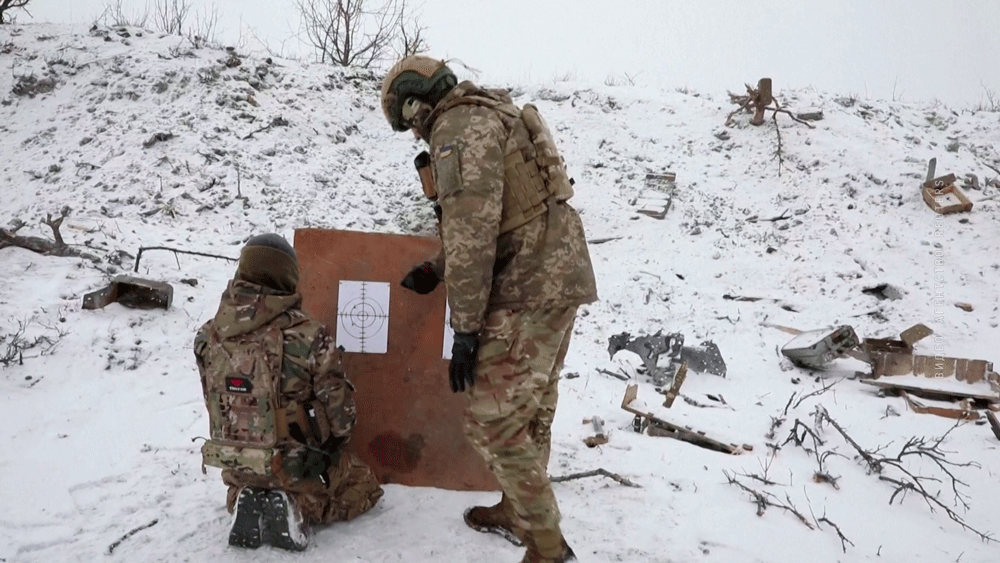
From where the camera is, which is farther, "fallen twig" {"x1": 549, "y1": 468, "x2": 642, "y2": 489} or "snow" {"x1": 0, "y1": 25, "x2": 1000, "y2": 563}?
"fallen twig" {"x1": 549, "y1": 468, "x2": 642, "y2": 489}

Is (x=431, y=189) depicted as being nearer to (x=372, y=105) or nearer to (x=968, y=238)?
(x=968, y=238)

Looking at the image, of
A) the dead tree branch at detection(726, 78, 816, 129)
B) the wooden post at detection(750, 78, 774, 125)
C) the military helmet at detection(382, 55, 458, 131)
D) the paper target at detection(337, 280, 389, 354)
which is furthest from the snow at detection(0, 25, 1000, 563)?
the military helmet at detection(382, 55, 458, 131)

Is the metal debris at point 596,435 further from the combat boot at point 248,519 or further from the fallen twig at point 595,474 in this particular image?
the combat boot at point 248,519

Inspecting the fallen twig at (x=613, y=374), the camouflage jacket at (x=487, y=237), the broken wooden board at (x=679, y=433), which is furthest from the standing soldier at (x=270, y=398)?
the fallen twig at (x=613, y=374)

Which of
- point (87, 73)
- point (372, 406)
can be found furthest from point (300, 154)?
point (372, 406)

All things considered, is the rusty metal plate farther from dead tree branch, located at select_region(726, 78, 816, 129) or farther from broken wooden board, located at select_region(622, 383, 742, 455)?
dead tree branch, located at select_region(726, 78, 816, 129)

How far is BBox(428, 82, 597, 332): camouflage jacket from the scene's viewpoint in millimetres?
2236

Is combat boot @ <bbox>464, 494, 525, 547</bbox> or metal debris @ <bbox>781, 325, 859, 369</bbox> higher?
metal debris @ <bbox>781, 325, 859, 369</bbox>

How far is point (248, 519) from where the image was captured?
2.51m

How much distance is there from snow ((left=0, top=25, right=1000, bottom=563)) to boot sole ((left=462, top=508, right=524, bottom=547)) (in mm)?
55

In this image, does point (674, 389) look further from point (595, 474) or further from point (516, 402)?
point (516, 402)

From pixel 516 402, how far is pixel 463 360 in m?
0.25

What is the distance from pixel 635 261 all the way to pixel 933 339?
11.0 feet

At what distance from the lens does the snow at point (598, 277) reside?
285 centimetres
